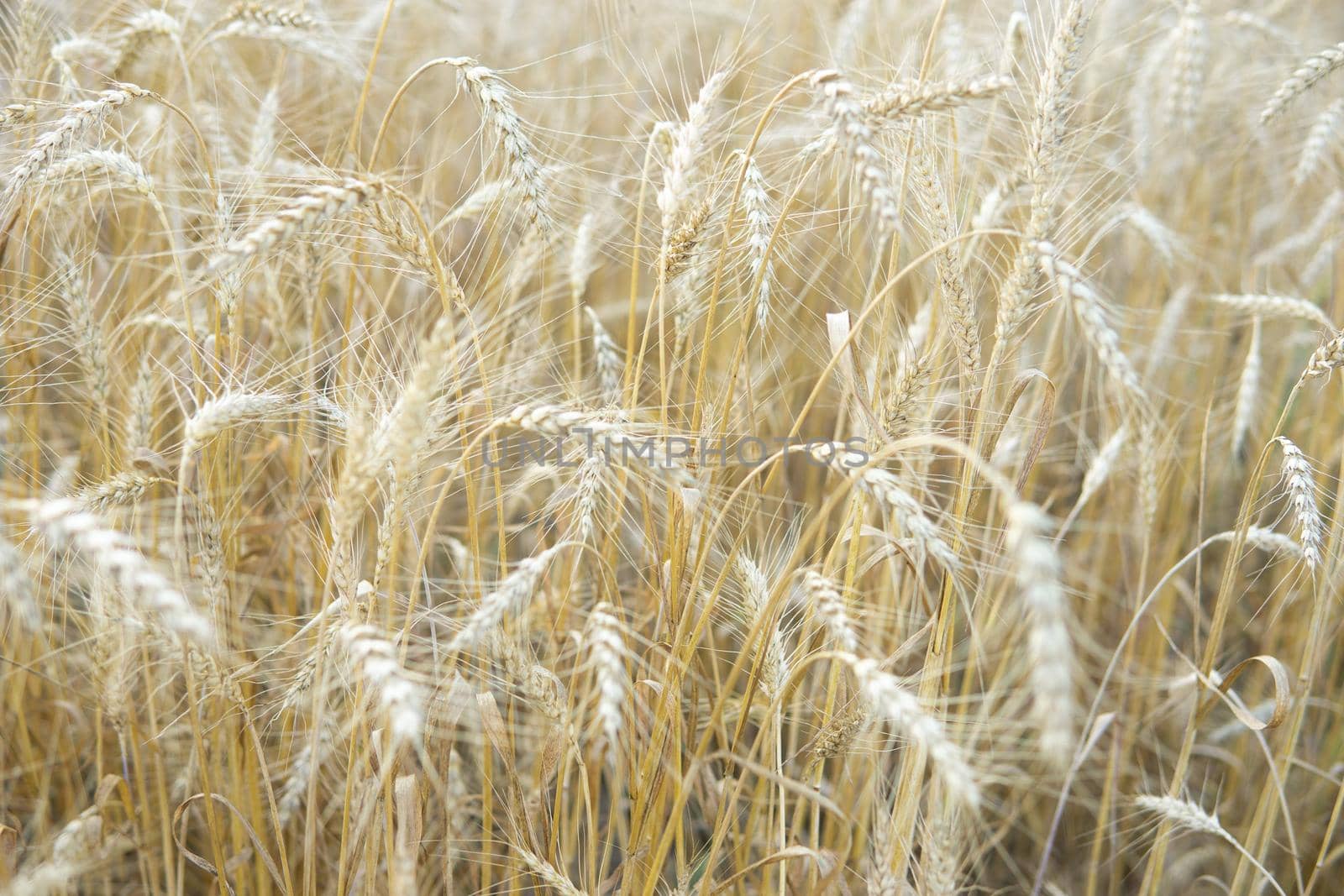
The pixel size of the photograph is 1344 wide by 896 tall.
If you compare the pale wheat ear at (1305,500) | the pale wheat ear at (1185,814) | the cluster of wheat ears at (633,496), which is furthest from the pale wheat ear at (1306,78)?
the pale wheat ear at (1185,814)

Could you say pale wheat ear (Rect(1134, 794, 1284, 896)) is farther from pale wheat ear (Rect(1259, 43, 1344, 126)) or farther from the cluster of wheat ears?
pale wheat ear (Rect(1259, 43, 1344, 126))

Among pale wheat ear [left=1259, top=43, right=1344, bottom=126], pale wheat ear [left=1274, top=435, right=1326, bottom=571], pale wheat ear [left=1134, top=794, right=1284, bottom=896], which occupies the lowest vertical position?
pale wheat ear [left=1134, top=794, right=1284, bottom=896]

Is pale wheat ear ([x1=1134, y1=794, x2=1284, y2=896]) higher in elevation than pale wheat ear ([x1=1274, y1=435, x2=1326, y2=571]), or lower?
lower

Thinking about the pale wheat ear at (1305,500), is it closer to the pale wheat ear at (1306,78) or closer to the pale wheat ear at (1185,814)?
the pale wheat ear at (1185,814)

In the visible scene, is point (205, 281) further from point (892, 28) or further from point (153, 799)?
point (892, 28)

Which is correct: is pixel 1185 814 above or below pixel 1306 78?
below

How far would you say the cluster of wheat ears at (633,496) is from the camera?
1.32 metres

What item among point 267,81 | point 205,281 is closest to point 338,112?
point 267,81

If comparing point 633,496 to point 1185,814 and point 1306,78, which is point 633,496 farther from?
point 1306,78

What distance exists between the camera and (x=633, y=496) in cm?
150

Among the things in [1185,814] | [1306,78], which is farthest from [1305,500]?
[1306,78]

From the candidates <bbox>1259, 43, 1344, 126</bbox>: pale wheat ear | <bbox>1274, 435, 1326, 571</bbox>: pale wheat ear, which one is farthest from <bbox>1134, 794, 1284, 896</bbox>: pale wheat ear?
<bbox>1259, 43, 1344, 126</bbox>: pale wheat ear

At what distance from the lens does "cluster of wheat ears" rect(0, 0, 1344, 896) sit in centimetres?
132

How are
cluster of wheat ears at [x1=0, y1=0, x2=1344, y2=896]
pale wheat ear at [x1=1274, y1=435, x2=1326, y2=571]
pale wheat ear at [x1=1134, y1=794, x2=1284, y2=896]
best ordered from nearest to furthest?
cluster of wheat ears at [x1=0, y1=0, x2=1344, y2=896] < pale wheat ear at [x1=1274, y1=435, x2=1326, y2=571] < pale wheat ear at [x1=1134, y1=794, x2=1284, y2=896]
